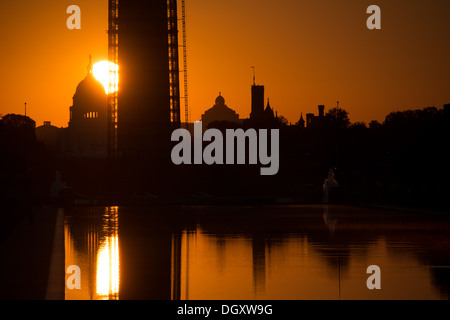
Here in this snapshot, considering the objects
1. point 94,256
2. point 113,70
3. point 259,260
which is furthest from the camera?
point 113,70

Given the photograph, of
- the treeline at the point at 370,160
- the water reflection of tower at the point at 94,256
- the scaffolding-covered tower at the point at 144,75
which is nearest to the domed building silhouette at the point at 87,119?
the treeline at the point at 370,160

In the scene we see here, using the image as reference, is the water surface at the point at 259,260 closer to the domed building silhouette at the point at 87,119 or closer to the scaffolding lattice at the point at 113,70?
the scaffolding lattice at the point at 113,70

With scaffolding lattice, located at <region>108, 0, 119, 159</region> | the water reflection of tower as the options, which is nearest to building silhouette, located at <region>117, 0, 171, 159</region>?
scaffolding lattice, located at <region>108, 0, 119, 159</region>

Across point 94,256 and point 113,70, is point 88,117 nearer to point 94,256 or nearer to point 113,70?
point 113,70

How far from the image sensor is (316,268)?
69.0 ft

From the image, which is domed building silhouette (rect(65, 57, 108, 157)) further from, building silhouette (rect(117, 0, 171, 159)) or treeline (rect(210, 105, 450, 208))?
building silhouette (rect(117, 0, 171, 159))

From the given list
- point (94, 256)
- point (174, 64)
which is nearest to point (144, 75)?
point (174, 64)

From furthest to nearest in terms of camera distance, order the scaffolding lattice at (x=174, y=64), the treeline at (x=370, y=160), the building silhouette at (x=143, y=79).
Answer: the scaffolding lattice at (x=174, y=64), the building silhouette at (x=143, y=79), the treeline at (x=370, y=160)

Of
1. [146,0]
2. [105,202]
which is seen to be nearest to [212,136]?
[146,0]

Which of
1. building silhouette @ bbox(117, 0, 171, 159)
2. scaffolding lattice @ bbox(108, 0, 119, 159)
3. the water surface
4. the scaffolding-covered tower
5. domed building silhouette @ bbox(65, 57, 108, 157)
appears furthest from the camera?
domed building silhouette @ bbox(65, 57, 108, 157)

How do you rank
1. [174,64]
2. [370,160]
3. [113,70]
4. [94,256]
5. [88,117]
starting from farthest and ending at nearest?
1. [88,117]
2. [370,160]
3. [113,70]
4. [174,64]
5. [94,256]

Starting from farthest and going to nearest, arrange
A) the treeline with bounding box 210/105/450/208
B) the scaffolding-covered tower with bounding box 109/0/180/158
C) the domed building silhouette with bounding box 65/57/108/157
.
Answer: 1. the domed building silhouette with bounding box 65/57/108/157
2. the scaffolding-covered tower with bounding box 109/0/180/158
3. the treeline with bounding box 210/105/450/208
